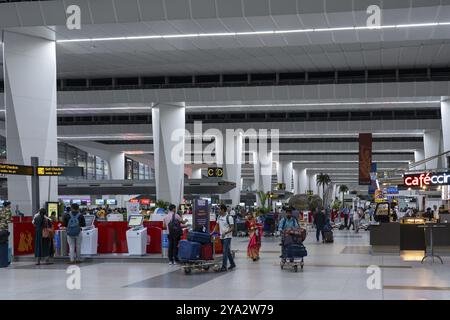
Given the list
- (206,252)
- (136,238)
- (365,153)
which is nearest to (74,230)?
(136,238)

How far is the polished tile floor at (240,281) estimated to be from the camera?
39.2 ft

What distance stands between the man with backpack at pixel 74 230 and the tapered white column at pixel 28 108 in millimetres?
4812

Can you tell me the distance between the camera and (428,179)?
1873 cm

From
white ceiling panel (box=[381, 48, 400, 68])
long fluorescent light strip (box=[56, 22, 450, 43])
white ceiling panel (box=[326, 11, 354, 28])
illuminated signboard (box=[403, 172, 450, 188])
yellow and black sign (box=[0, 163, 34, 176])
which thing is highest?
white ceiling panel (box=[381, 48, 400, 68])

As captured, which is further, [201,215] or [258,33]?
[258,33]

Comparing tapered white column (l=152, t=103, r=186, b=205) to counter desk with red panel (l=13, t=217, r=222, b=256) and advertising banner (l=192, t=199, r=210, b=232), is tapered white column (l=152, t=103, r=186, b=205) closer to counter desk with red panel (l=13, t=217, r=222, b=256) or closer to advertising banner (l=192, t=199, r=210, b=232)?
counter desk with red panel (l=13, t=217, r=222, b=256)

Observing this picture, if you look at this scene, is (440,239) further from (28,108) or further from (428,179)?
(28,108)

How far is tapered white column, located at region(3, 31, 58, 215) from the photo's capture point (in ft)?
74.7

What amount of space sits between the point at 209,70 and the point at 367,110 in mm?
16446

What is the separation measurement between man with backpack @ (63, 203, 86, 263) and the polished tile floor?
0.53 metres

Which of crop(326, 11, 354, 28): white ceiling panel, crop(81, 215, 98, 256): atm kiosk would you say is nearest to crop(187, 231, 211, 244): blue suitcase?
crop(81, 215, 98, 256): atm kiosk

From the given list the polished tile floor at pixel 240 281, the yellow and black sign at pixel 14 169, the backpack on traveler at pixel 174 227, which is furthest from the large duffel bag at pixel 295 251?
the yellow and black sign at pixel 14 169

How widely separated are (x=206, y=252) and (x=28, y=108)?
10.1 metres

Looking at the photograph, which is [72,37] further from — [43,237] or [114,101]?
[114,101]
